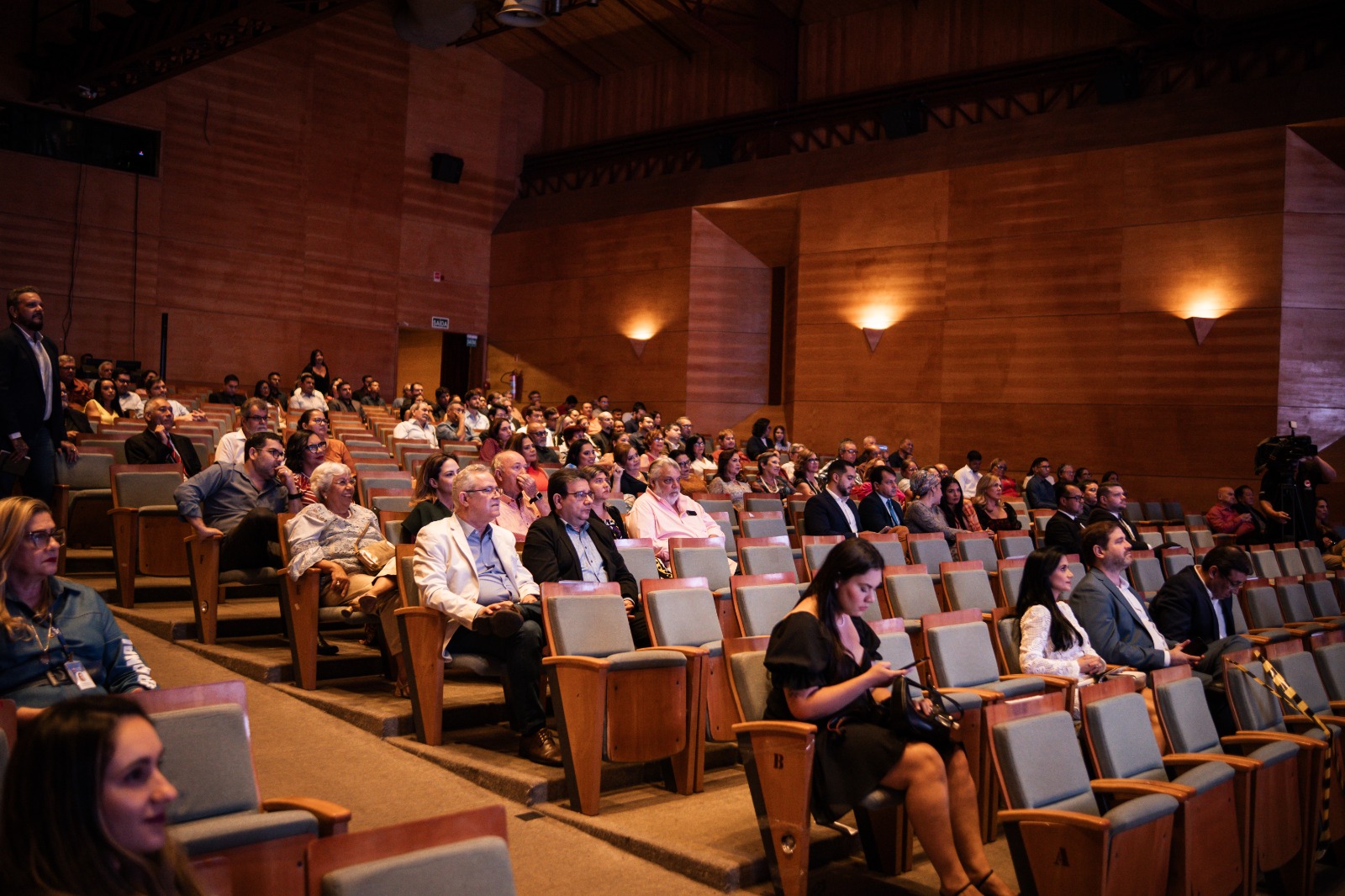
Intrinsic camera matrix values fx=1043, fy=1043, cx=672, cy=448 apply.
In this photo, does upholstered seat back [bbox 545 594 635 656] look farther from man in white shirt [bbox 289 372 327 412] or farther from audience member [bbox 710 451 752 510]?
man in white shirt [bbox 289 372 327 412]

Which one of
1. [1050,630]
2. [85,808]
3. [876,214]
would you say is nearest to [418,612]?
[1050,630]

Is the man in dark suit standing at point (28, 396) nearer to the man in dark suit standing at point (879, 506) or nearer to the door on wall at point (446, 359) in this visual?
the man in dark suit standing at point (879, 506)

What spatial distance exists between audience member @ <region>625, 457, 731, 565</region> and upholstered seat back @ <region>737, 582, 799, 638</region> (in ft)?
3.94

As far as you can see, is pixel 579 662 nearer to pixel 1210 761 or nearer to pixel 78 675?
pixel 78 675

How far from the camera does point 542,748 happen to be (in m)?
3.13

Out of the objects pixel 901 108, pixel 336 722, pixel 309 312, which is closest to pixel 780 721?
pixel 336 722

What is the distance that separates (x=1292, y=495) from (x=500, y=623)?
268 inches

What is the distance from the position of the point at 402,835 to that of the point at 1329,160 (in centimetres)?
996

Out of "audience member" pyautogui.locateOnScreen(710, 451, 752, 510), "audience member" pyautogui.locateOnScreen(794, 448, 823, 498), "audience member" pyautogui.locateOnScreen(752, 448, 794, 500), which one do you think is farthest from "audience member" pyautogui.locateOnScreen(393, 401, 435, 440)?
"audience member" pyautogui.locateOnScreen(794, 448, 823, 498)

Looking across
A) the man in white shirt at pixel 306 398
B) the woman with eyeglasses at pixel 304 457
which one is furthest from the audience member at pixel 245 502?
the man in white shirt at pixel 306 398

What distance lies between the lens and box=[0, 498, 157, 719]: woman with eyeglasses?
2.12 meters

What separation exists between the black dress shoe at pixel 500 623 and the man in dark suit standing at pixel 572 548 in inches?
15.9

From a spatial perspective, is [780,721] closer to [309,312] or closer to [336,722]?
[336,722]

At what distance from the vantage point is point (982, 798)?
2.99 m
